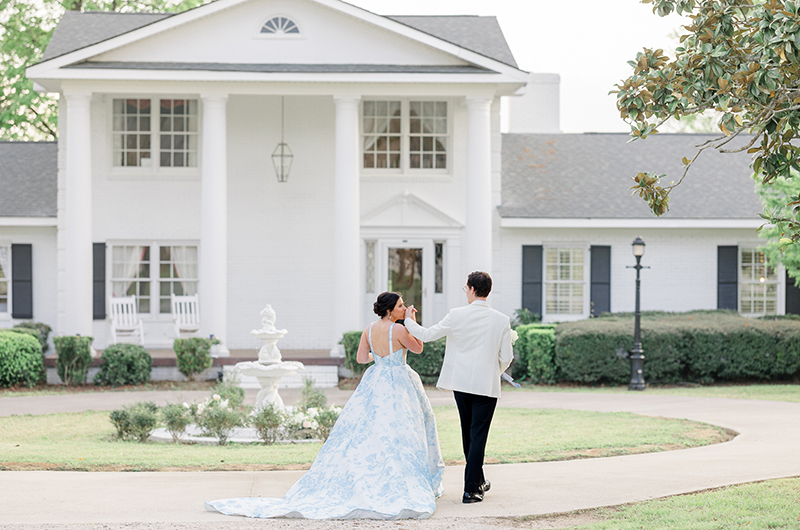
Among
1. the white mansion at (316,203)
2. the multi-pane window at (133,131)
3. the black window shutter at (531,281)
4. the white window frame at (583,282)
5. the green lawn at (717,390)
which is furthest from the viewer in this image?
the white window frame at (583,282)

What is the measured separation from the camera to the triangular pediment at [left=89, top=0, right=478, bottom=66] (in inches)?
736

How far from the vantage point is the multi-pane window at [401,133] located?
20.3m

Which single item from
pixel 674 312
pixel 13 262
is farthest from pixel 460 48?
pixel 13 262

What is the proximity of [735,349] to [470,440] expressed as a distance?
38.2 feet

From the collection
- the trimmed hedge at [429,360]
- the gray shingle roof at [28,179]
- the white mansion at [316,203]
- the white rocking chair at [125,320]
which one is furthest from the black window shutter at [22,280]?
the trimmed hedge at [429,360]

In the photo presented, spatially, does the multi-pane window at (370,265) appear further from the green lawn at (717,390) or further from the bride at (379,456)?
the bride at (379,456)

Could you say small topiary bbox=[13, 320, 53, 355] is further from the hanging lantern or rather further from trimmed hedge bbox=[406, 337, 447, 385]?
trimmed hedge bbox=[406, 337, 447, 385]

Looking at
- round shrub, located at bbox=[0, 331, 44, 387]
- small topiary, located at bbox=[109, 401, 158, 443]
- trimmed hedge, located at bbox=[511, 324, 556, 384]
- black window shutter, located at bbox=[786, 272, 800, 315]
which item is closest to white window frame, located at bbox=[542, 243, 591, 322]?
trimmed hedge, located at bbox=[511, 324, 556, 384]

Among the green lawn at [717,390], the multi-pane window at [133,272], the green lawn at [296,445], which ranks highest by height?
the multi-pane window at [133,272]

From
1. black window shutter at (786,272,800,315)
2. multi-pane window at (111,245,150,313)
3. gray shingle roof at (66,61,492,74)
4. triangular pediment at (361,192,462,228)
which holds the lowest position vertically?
black window shutter at (786,272,800,315)

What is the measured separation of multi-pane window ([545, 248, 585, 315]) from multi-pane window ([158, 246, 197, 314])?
7830 mm

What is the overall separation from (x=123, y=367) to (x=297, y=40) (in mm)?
7371

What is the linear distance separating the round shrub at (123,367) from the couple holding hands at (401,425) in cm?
1098

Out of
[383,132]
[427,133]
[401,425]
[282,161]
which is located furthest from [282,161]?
[401,425]
